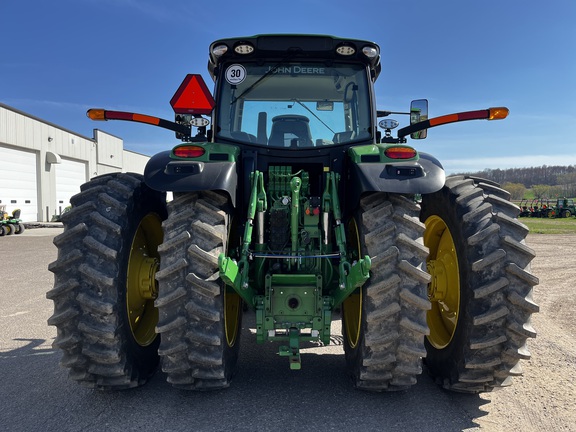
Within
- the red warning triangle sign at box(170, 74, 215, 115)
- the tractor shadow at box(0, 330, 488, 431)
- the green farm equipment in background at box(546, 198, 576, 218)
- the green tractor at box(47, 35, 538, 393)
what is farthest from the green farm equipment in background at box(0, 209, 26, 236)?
the green farm equipment in background at box(546, 198, 576, 218)

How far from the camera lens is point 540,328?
5254mm

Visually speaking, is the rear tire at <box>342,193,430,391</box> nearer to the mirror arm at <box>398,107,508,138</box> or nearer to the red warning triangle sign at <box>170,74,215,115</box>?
the mirror arm at <box>398,107,508,138</box>

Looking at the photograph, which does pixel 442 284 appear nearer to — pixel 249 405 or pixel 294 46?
pixel 249 405

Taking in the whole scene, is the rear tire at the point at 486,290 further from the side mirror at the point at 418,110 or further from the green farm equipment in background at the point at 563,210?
the green farm equipment in background at the point at 563,210

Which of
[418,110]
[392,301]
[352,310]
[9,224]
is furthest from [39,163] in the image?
[392,301]

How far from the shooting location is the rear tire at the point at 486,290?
2.90 m

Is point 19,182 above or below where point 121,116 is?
below

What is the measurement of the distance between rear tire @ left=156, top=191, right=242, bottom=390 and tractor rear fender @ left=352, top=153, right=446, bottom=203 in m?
1.03

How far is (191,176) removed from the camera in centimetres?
299

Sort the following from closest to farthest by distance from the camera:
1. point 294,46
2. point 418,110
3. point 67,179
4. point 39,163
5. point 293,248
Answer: point 293,248
point 294,46
point 418,110
point 39,163
point 67,179

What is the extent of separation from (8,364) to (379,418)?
10.8ft

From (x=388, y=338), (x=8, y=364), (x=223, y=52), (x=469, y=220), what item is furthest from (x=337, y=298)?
(x=8, y=364)

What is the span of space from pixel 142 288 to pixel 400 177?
7.01 ft

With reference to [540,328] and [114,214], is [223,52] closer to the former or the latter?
[114,214]
